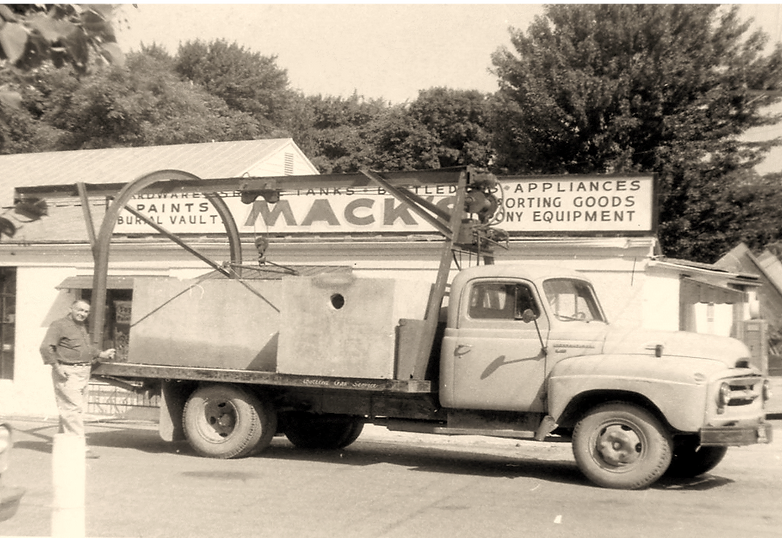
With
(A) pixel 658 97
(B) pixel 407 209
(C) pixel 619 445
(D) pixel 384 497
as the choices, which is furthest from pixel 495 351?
(A) pixel 658 97

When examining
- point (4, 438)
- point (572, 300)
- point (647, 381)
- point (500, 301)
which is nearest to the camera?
point (4, 438)

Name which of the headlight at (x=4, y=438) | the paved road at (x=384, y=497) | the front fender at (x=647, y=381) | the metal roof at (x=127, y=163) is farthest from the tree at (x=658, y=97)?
the headlight at (x=4, y=438)

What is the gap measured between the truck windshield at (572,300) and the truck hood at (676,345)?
52 cm

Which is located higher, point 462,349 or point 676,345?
point 676,345

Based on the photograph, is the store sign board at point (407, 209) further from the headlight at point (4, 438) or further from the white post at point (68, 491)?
the white post at point (68, 491)

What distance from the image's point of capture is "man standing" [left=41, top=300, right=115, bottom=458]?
1089cm

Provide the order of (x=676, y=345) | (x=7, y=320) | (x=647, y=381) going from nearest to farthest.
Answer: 1. (x=647, y=381)
2. (x=676, y=345)
3. (x=7, y=320)

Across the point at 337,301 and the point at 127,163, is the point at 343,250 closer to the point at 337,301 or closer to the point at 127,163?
the point at 337,301

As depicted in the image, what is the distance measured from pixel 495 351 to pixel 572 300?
40.6 inches

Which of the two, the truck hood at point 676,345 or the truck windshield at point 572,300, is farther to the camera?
the truck windshield at point 572,300

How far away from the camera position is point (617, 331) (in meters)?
10.1

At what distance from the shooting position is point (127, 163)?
22688 mm

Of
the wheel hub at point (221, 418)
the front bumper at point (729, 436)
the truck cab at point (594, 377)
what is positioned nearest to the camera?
the front bumper at point (729, 436)

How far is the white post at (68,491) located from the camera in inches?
198
